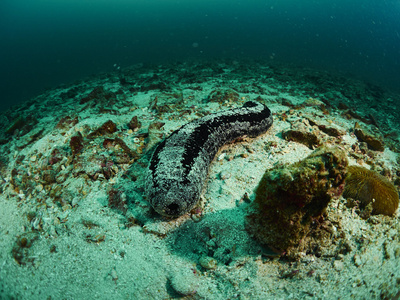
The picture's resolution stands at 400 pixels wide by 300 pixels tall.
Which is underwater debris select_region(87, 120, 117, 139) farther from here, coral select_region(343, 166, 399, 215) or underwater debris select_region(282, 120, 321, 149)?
coral select_region(343, 166, 399, 215)

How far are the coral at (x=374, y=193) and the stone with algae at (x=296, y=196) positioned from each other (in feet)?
2.88

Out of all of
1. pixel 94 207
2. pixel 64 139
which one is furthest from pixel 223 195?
pixel 64 139

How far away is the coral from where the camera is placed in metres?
2.38

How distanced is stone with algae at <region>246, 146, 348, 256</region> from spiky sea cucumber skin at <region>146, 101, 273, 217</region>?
77 centimetres

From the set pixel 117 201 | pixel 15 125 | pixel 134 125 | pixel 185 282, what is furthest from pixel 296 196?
pixel 15 125

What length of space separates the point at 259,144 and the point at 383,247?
199 centimetres

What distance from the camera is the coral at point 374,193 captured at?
2.38 metres

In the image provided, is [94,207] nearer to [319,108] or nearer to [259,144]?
[259,144]

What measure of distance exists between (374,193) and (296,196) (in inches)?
58.7

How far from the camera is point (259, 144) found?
11.6ft

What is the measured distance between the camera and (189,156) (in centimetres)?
254

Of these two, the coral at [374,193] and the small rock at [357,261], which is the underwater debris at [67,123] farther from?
the small rock at [357,261]

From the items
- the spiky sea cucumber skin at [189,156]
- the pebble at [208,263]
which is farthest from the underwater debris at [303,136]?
the pebble at [208,263]

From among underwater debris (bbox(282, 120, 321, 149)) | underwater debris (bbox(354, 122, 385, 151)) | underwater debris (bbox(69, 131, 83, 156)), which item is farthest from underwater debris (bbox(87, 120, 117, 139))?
underwater debris (bbox(354, 122, 385, 151))
